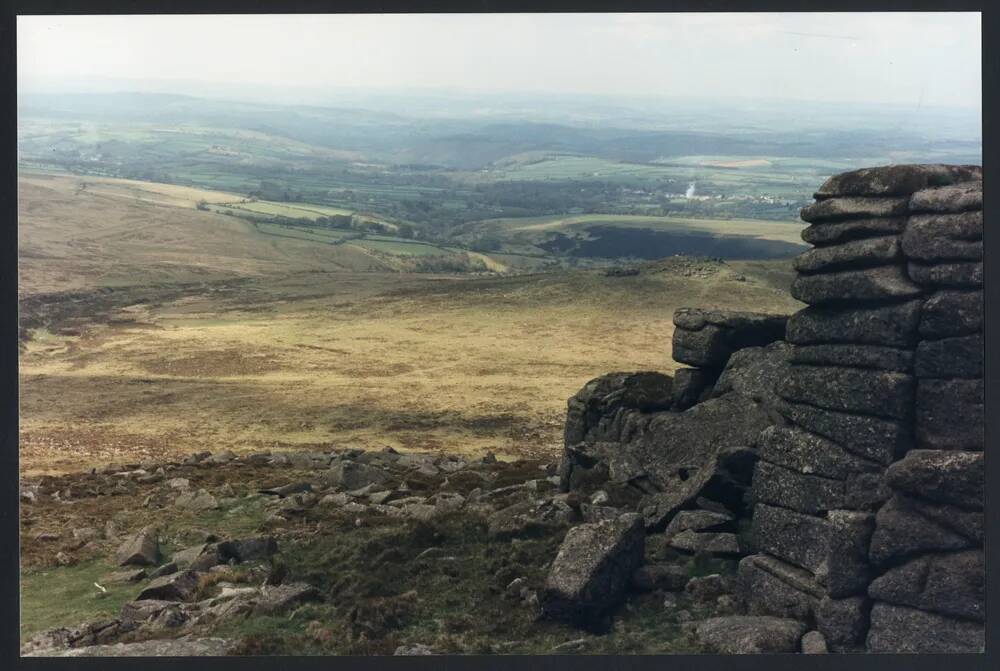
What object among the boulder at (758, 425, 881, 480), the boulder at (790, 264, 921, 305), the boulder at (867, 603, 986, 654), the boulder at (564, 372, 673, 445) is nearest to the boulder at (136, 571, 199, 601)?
the boulder at (564, 372, 673, 445)

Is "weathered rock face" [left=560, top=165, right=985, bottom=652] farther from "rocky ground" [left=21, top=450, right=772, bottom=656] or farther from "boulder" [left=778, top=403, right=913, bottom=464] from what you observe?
"rocky ground" [left=21, top=450, right=772, bottom=656]

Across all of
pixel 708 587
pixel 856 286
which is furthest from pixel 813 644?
pixel 856 286

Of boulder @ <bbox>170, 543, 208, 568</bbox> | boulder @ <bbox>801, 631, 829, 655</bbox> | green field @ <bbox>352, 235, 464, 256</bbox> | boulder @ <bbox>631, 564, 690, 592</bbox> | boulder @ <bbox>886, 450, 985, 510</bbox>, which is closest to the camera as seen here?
boulder @ <bbox>886, 450, 985, 510</bbox>

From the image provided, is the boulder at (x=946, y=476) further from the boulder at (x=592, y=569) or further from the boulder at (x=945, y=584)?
the boulder at (x=592, y=569)

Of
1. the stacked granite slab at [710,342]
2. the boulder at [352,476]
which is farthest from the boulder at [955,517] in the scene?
the boulder at [352,476]

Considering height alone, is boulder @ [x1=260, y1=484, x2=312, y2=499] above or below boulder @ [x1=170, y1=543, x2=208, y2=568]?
below

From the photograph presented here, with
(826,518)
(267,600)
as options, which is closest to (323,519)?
(267,600)

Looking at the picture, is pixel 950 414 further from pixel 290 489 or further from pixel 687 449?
pixel 290 489
